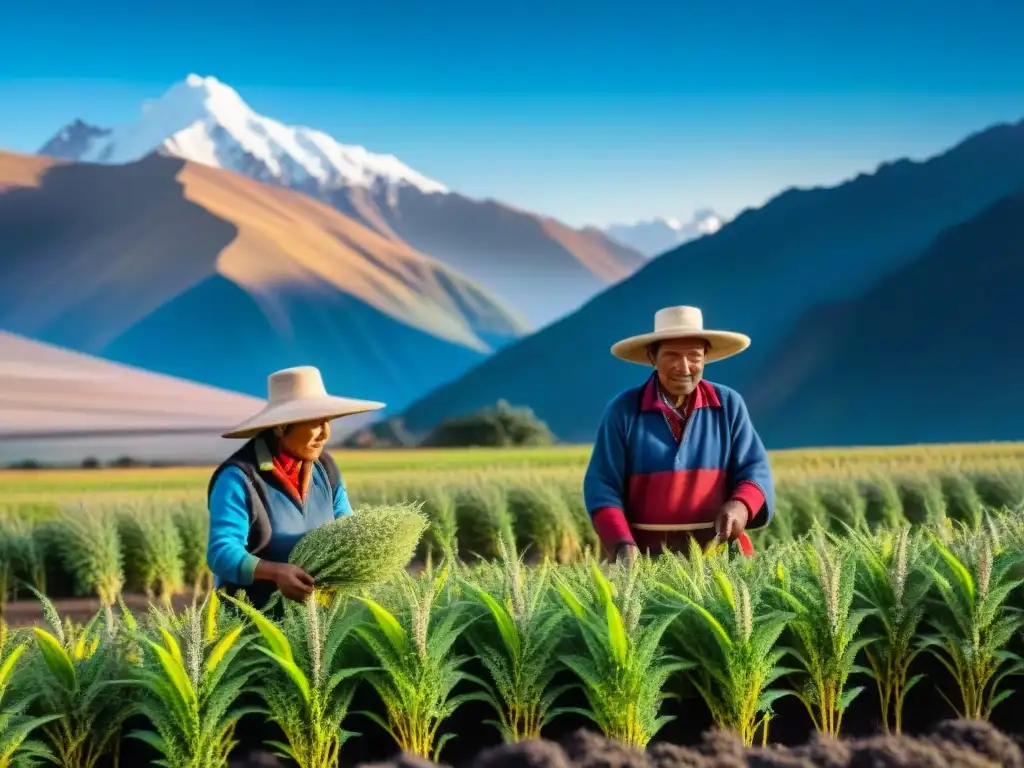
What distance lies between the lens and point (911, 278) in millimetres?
69562

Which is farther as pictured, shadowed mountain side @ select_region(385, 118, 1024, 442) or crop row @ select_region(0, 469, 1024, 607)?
shadowed mountain side @ select_region(385, 118, 1024, 442)

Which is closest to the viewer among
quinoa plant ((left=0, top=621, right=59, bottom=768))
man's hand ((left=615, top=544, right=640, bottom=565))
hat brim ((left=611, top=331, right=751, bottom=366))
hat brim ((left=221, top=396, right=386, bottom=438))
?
quinoa plant ((left=0, top=621, right=59, bottom=768))

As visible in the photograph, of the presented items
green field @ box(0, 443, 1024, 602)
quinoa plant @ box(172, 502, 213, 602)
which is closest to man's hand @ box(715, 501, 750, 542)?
green field @ box(0, 443, 1024, 602)

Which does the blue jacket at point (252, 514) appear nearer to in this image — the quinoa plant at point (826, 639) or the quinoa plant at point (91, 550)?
the quinoa plant at point (826, 639)

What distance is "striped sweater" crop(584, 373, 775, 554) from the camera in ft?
16.4

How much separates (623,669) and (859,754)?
0.67 metres

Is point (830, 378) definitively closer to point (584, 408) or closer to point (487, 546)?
point (584, 408)

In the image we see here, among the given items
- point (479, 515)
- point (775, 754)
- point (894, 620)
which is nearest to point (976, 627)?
point (894, 620)

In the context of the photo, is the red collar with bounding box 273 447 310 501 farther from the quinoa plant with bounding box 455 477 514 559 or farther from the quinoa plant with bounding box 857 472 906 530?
the quinoa plant with bounding box 857 472 906 530

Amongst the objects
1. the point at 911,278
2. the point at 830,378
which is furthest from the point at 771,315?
the point at 830,378

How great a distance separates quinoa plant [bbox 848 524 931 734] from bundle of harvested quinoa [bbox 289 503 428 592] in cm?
150

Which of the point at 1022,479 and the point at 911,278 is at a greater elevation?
the point at 911,278

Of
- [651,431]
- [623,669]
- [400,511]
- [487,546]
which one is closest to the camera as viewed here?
[623,669]

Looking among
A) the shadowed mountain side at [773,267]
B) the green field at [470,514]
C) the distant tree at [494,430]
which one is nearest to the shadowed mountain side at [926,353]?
the shadowed mountain side at [773,267]
